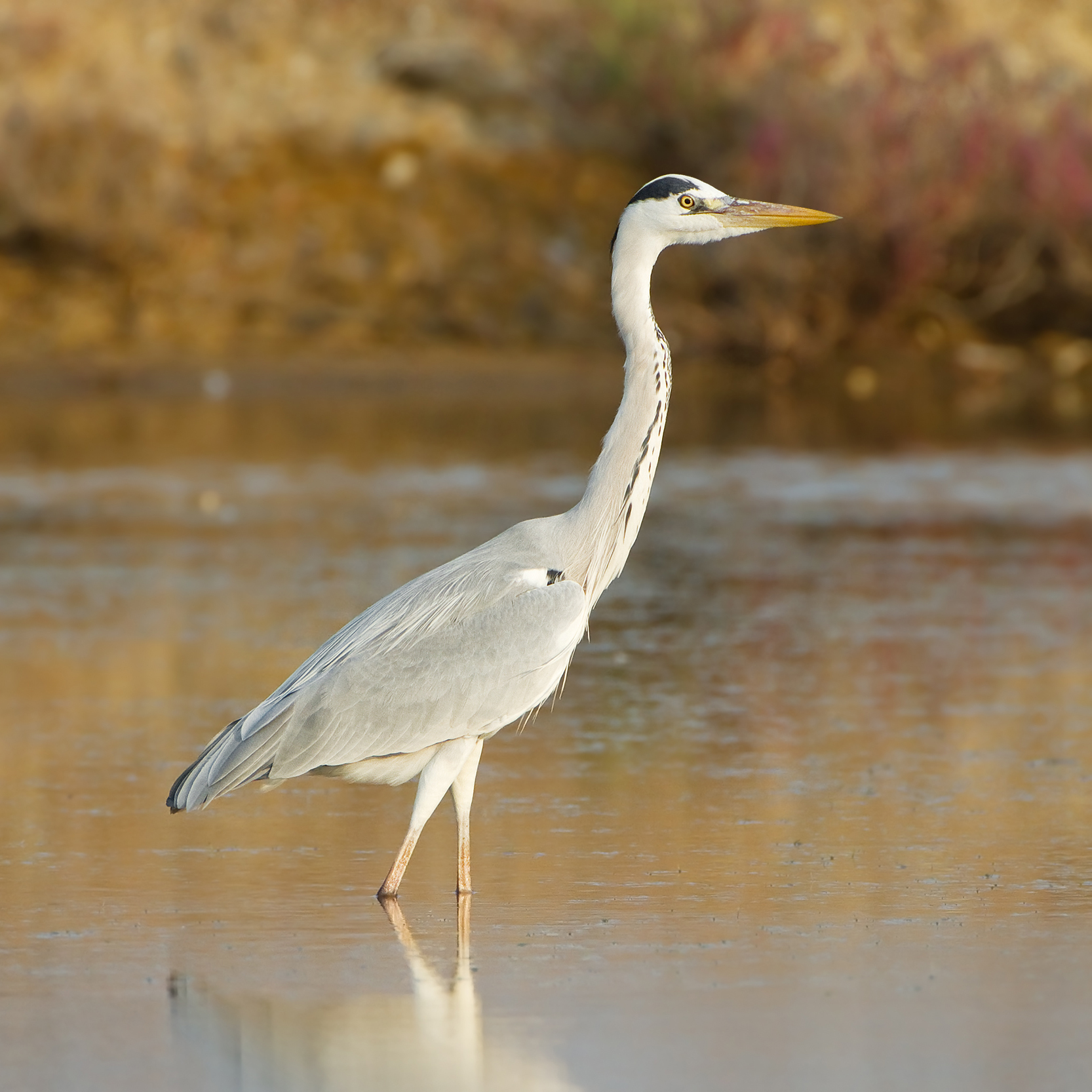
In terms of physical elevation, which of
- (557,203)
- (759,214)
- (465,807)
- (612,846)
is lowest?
(612,846)

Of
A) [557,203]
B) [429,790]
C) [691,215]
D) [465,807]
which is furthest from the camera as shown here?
[557,203]

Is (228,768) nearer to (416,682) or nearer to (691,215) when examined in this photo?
(416,682)

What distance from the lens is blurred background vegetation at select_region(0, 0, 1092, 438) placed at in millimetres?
22109

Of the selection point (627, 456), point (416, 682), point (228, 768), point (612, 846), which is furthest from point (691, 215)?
point (228, 768)

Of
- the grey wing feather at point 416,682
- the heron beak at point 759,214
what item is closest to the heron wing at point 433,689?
the grey wing feather at point 416,682

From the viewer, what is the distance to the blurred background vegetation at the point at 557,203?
2211 cm

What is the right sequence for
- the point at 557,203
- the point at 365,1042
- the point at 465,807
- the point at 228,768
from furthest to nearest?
the point at 557,203 → the point at 465,807 → the point at 228,768 → the point at 365,1042

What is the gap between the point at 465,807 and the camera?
6.00m

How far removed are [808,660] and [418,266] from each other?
14.0 m

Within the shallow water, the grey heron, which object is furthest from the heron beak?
the shallow water

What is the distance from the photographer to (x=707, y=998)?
4895 millimetres

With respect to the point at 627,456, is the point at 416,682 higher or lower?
lower

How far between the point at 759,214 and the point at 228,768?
2.42m

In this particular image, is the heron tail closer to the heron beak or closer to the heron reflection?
the heron reflection
